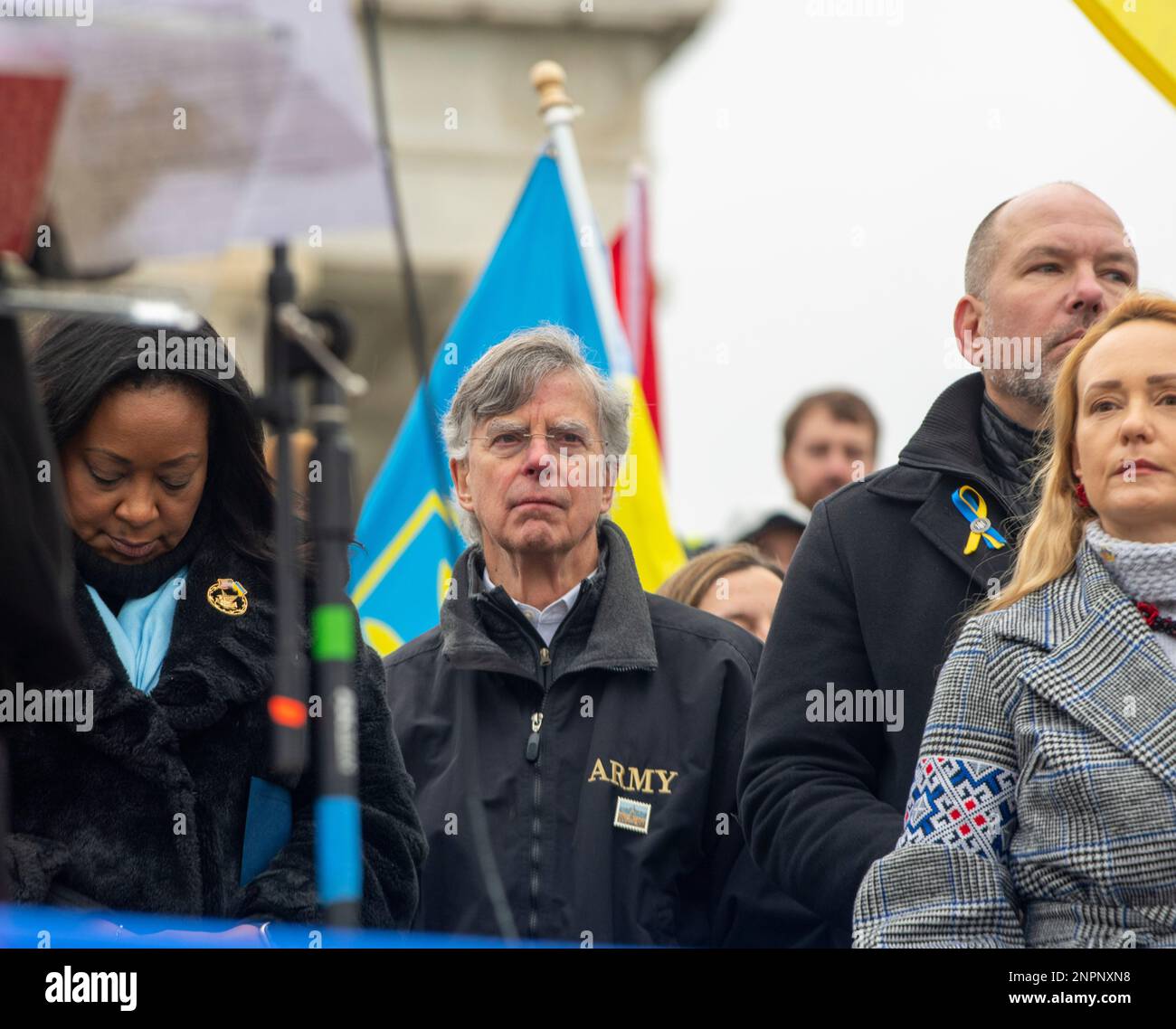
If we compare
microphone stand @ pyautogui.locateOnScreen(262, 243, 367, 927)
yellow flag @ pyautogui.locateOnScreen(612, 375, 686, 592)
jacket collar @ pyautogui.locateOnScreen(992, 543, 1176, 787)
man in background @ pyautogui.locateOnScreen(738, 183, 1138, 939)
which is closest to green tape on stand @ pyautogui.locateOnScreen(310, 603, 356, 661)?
microphone stand @ pyautogui.locateOnScreen(262, 243, 367, 927)

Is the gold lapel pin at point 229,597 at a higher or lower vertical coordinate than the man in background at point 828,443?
lower

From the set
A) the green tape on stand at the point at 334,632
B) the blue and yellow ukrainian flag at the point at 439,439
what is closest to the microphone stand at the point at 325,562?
the green tape on stand at the point at 334,632

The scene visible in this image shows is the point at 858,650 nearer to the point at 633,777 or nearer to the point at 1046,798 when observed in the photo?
the point at 633,777

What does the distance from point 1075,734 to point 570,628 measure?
160 cm

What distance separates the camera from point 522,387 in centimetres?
489

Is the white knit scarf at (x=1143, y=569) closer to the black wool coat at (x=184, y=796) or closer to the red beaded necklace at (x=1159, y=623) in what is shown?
the red beaded necklace at (x=1159, y=623)

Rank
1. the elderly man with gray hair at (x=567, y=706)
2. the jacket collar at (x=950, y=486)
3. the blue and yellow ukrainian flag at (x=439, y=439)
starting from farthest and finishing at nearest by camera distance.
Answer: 1. the blue and yellow ukrainian flag at (x=439, y=439)
2. the elderly man with gray hair at (x=567, y=706)
3. the jacket collar at (x=950, y=486)

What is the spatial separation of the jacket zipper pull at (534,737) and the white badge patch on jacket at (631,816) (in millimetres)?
222

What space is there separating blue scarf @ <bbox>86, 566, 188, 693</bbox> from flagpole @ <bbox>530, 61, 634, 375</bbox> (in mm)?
2907

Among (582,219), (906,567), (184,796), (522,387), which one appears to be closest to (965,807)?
(906,567)

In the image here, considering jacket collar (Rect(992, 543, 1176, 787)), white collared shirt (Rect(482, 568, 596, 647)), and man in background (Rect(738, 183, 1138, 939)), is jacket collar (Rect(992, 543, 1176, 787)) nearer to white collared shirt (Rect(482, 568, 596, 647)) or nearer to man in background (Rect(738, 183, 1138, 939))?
man in background (Rect(738, 183, 1138, 939))

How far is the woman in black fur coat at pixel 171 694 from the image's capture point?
383 cm

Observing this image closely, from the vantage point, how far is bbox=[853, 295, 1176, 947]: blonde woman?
3336 millimetres

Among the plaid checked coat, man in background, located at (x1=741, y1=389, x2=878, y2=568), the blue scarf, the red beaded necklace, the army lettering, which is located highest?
man in background, located at (x1=741, y1=389, x2=878, y2=568)
